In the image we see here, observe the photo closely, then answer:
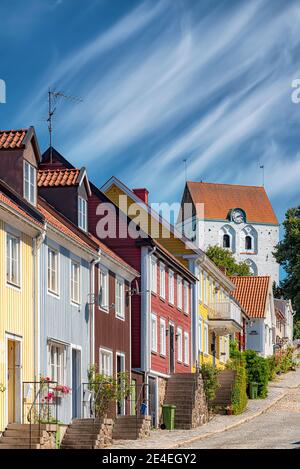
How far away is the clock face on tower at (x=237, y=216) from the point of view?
178 meters

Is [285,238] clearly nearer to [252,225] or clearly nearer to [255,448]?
[255,448]

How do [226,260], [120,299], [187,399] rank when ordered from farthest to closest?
[226,260] < [187,399] < [120,299]

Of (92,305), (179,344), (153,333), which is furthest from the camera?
(179,344)

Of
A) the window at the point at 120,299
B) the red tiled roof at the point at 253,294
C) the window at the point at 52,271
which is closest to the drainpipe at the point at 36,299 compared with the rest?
the window at the point at 52,271

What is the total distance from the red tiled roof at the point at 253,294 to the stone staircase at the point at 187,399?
37009 mm

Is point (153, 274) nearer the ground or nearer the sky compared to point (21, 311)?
nearer the sky

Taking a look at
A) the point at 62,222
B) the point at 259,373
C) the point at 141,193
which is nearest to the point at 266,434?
the point at 62,222

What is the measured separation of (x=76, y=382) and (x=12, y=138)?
805 cm

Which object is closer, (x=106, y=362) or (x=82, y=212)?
(x=82, y=212)

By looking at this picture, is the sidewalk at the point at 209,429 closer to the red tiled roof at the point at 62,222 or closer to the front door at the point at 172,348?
the front door at the point at 172,348

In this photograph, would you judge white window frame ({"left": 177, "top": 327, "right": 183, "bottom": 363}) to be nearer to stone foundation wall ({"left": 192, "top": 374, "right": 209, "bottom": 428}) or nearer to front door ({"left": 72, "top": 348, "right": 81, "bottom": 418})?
stone foundation wall ({"left": 192, "top": 374, "right": 209, "bottom": 428})

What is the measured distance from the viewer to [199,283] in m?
56.7

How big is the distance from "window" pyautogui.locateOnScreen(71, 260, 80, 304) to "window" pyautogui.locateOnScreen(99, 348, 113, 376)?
3407mm

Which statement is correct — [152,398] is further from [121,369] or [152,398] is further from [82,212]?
[82,212]
